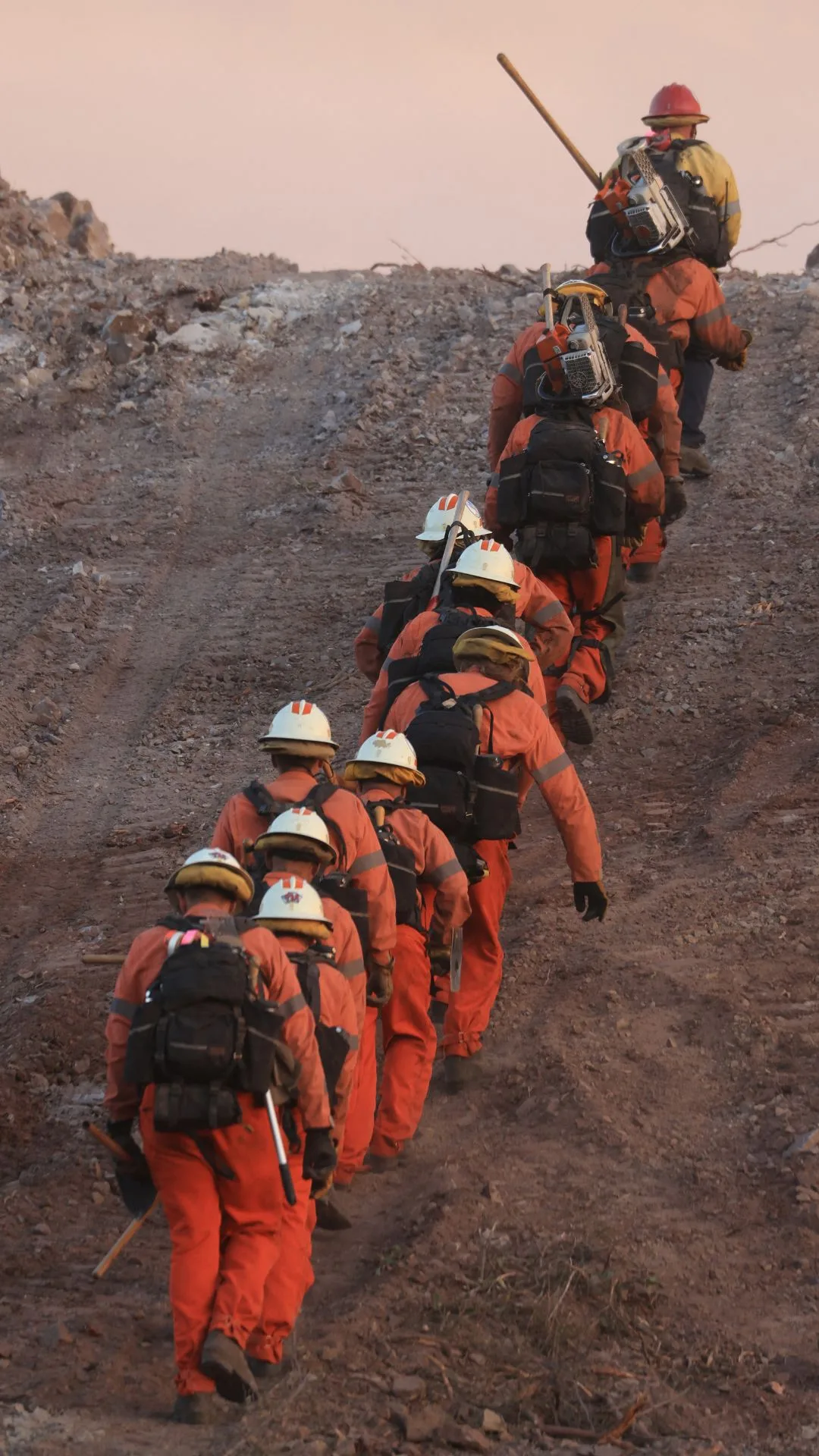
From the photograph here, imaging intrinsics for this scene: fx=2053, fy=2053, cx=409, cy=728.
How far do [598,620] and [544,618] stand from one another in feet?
3.07

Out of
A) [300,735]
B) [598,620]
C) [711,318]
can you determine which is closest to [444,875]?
[300,735]

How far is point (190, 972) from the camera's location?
607cm

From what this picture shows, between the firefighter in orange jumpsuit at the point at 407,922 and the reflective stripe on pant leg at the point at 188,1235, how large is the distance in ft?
6.22

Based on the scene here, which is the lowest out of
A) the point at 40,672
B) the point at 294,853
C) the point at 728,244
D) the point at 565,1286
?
the point at 40,672

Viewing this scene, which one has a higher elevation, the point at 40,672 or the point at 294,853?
the point at 294,853

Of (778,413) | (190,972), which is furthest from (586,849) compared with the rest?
(778,413)

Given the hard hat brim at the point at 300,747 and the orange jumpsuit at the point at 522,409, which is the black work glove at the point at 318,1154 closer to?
the hard hat brim at the point at 300,747

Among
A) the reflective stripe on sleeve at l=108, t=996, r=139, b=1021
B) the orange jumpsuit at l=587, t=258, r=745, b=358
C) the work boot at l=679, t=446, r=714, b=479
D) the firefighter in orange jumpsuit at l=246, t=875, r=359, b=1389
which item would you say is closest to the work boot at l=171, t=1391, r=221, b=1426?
the firefighter in orange jumpsuit at l=246, t=875, r=359, b=1389

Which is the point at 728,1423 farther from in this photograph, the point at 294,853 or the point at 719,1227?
the point at 294,853

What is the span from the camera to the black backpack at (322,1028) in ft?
22.8

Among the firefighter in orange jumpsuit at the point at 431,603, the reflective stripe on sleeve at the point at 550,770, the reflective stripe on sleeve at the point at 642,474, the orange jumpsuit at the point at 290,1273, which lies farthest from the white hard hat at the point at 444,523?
the orange jumpsuit at the point at 290,1273

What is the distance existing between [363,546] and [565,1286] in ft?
29.1

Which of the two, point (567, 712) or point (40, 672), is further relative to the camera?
point (40, 672)

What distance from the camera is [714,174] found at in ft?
44.7
